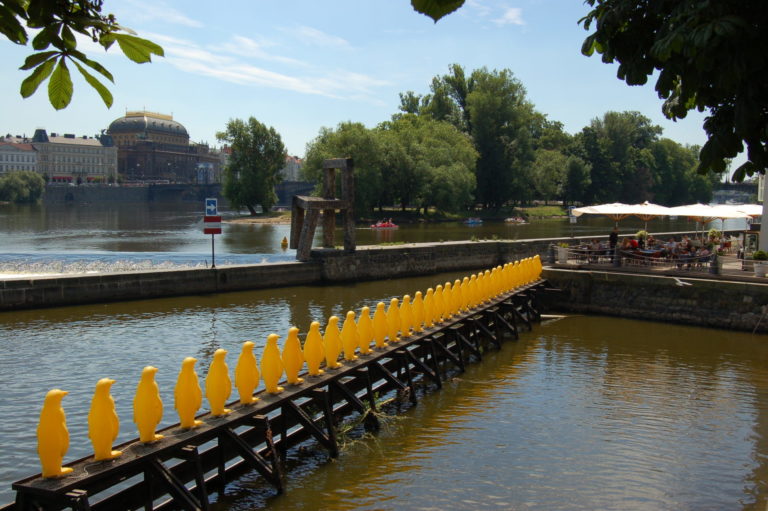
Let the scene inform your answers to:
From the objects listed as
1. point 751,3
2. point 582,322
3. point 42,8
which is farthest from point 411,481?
point 582,322

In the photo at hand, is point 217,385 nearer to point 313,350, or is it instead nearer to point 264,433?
point 264,433

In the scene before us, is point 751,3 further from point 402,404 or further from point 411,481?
point 402,404

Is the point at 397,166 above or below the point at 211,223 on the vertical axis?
above

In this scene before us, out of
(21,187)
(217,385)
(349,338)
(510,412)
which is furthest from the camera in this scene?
(21,187)

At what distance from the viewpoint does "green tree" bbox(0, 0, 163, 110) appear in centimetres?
292

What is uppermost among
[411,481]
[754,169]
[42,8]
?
[42,8]

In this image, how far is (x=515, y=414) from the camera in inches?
527

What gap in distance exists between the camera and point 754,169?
20.6ft

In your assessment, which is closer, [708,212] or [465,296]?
[465,296]

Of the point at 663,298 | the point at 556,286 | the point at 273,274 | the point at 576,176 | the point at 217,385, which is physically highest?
the point at 576,176

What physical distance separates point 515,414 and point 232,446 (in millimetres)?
6077

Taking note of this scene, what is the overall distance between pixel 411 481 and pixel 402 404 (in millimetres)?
3795

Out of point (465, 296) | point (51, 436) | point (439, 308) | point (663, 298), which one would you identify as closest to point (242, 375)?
point (51, 436)

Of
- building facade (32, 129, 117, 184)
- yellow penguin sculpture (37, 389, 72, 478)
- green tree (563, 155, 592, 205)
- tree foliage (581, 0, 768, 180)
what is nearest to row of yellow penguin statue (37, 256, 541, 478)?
yellow penguin sculpture (37, 389, 72, 478)
